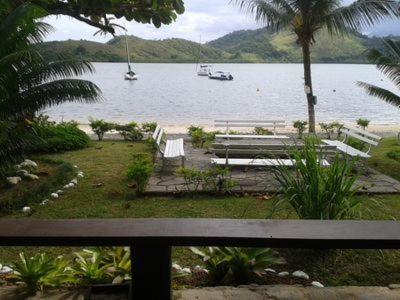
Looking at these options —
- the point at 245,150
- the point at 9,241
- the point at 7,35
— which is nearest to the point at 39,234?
the point at 9,241

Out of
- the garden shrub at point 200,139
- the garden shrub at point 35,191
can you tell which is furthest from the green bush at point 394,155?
the garden shrub at point 35,191

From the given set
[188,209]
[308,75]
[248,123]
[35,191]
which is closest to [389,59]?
[248,123]

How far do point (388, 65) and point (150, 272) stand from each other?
7.74 m

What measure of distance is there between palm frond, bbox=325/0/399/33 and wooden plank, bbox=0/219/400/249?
10102mm

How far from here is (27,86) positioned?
6461mm

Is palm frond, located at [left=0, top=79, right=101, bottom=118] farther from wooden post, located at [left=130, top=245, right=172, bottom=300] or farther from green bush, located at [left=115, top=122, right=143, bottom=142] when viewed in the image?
green bush, located at [left=115, top=122, right=143, bottom=142]

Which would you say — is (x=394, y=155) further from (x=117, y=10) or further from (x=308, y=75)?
(x=117, y=10)

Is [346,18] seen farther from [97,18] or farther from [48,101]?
[48,101]

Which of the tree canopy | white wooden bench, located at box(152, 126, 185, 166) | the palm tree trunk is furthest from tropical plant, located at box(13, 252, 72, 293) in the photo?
the palm tree trunk

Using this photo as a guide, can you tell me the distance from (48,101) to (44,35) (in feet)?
4.26

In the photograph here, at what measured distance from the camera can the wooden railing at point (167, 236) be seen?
220cm

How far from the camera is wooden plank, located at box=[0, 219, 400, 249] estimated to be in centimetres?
219

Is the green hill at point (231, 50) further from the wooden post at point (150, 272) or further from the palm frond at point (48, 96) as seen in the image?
the wooden post at point (150, 272)

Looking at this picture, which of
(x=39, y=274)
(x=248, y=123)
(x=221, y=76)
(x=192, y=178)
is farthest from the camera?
(x=221, y=76)
